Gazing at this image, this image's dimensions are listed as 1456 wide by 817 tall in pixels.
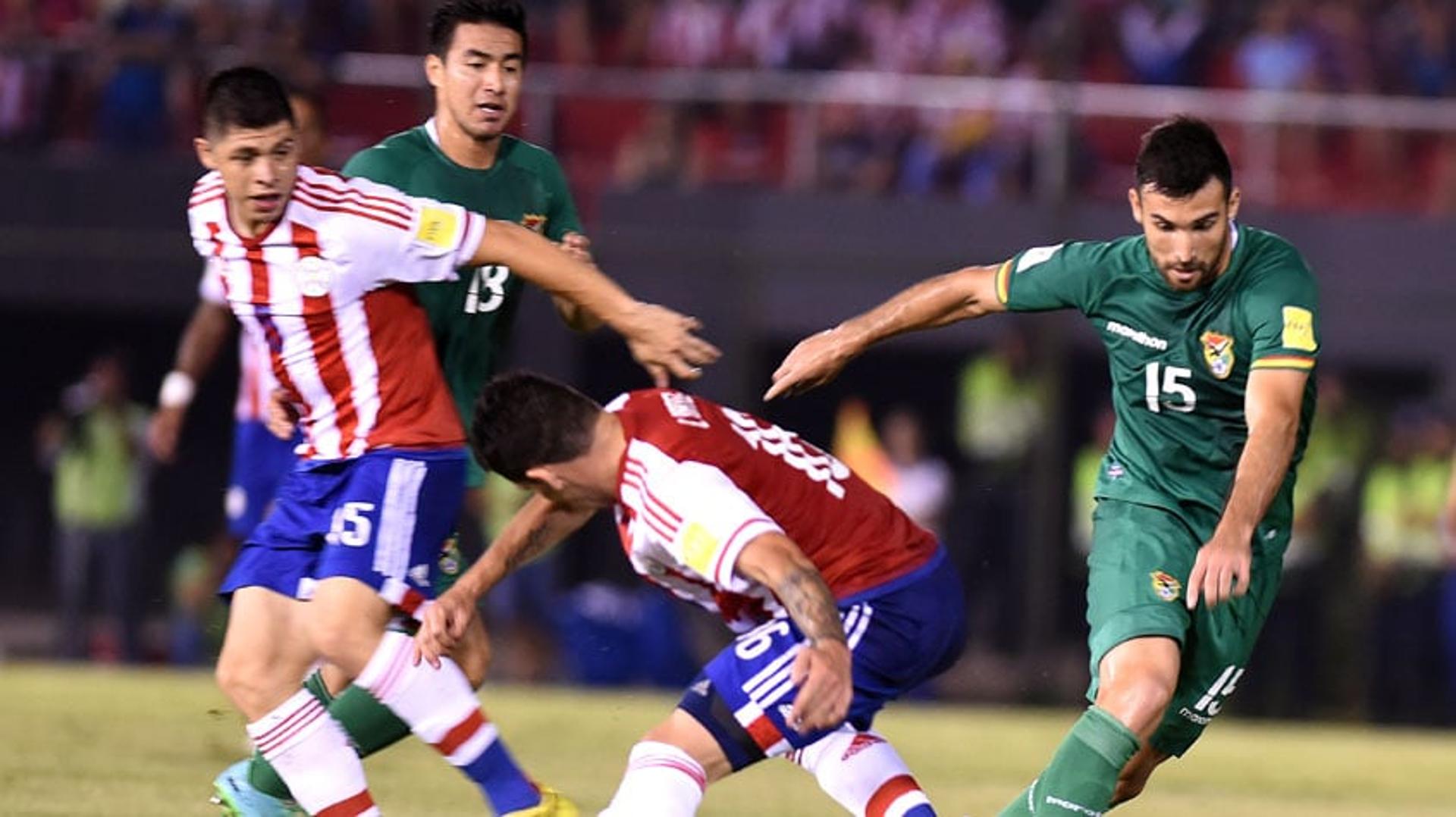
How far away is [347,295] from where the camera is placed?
6.16 m

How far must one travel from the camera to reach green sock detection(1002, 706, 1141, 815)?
18.7 feet

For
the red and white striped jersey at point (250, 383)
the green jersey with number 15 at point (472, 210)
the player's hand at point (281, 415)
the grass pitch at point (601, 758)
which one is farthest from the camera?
the red and white striped jersey at point (250, 383)

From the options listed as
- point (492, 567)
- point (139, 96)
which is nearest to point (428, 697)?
point (492, 567)

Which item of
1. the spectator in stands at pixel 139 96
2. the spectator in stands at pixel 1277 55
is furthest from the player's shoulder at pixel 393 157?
the spectator in stands at pixel 1277 55

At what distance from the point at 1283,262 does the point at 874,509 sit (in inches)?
49.3

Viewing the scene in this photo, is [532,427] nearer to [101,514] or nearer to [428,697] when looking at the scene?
[428,697]

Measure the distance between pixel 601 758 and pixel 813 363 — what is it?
4630 mm

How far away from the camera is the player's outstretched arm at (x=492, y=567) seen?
5.71 m

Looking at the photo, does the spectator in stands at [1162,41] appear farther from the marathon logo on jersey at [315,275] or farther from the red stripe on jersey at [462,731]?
the red stripe on jersey at [462,731]

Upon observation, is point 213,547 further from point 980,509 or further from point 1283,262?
point 1283,262

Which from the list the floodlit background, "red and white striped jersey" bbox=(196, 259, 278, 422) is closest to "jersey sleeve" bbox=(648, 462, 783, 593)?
"red and white striped jersey" bbox=(196, 259, 278, 422)

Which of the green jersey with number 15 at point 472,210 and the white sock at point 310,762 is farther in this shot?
the green jersey with number 15 at point 472,210

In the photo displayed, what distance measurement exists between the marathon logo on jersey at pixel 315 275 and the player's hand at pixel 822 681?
5.89ft

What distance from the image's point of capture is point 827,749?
5742mm
